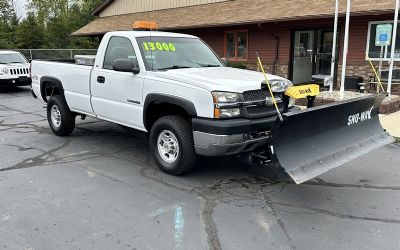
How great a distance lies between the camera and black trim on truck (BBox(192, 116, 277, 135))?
4785mm

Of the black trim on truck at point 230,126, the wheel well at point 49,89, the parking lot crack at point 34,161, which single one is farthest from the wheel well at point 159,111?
the wheel well at point 49,89

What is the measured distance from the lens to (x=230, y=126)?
4.79 m

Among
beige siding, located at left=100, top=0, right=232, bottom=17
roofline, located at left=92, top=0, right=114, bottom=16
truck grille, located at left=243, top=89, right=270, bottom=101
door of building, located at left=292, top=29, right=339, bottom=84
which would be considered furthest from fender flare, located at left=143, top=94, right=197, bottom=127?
roofline, located at left=92, top=0, right=114, bottom=16

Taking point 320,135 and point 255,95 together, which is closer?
point 320,135

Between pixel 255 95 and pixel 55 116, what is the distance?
4.64 metres

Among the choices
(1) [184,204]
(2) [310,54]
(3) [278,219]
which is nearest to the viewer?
(3) [278,219]

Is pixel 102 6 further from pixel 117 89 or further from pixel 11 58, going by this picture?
pixel 117 89

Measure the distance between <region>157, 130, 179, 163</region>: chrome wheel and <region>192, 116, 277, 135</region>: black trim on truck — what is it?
1.92 feet

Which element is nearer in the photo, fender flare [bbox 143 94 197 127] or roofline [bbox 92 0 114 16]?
fender flare [bbox 143 94 197 127]

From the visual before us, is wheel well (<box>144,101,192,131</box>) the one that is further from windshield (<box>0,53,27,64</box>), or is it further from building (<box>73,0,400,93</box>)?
windshield (<box>0,53,27,64</box>)

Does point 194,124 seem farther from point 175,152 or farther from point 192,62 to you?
point 192,62

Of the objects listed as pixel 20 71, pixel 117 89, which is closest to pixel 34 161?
pixel 117 89

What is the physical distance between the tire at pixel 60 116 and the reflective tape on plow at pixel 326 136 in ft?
15.7

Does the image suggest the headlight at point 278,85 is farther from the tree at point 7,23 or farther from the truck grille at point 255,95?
the tree at point 7,23
